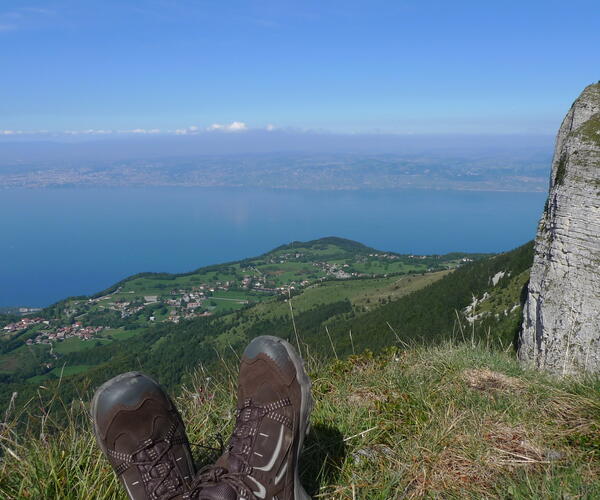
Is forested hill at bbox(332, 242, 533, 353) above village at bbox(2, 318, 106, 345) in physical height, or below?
above

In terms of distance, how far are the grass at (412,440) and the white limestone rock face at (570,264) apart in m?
3.24

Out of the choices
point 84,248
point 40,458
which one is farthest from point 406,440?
point 84,248

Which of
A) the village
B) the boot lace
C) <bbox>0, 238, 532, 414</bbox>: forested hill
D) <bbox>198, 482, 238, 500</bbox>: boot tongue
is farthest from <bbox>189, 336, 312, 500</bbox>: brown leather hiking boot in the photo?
the village

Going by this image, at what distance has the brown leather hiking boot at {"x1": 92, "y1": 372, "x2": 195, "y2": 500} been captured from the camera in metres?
2.10

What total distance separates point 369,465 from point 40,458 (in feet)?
5.61

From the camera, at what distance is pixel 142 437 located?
7.25 feet

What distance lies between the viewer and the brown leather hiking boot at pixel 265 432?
1965 mm

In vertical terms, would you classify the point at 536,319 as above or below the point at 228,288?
above

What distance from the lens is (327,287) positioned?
78.2 meters

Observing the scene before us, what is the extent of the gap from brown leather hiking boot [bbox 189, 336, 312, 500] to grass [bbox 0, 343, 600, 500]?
10.8 inches

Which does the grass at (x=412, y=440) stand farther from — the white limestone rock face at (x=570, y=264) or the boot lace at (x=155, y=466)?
the white limestone rock face at (x=570, y=264)

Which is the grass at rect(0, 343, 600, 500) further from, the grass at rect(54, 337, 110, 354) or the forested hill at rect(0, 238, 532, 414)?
the grass at rect(54, 337, 110, 354)

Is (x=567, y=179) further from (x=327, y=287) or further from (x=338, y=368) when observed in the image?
(x=327, y=287)

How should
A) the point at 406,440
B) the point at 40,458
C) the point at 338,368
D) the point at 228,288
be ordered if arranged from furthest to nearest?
the point at 228,288 → the point at 338,368 → the point at 406,440 → the point at 40,458
